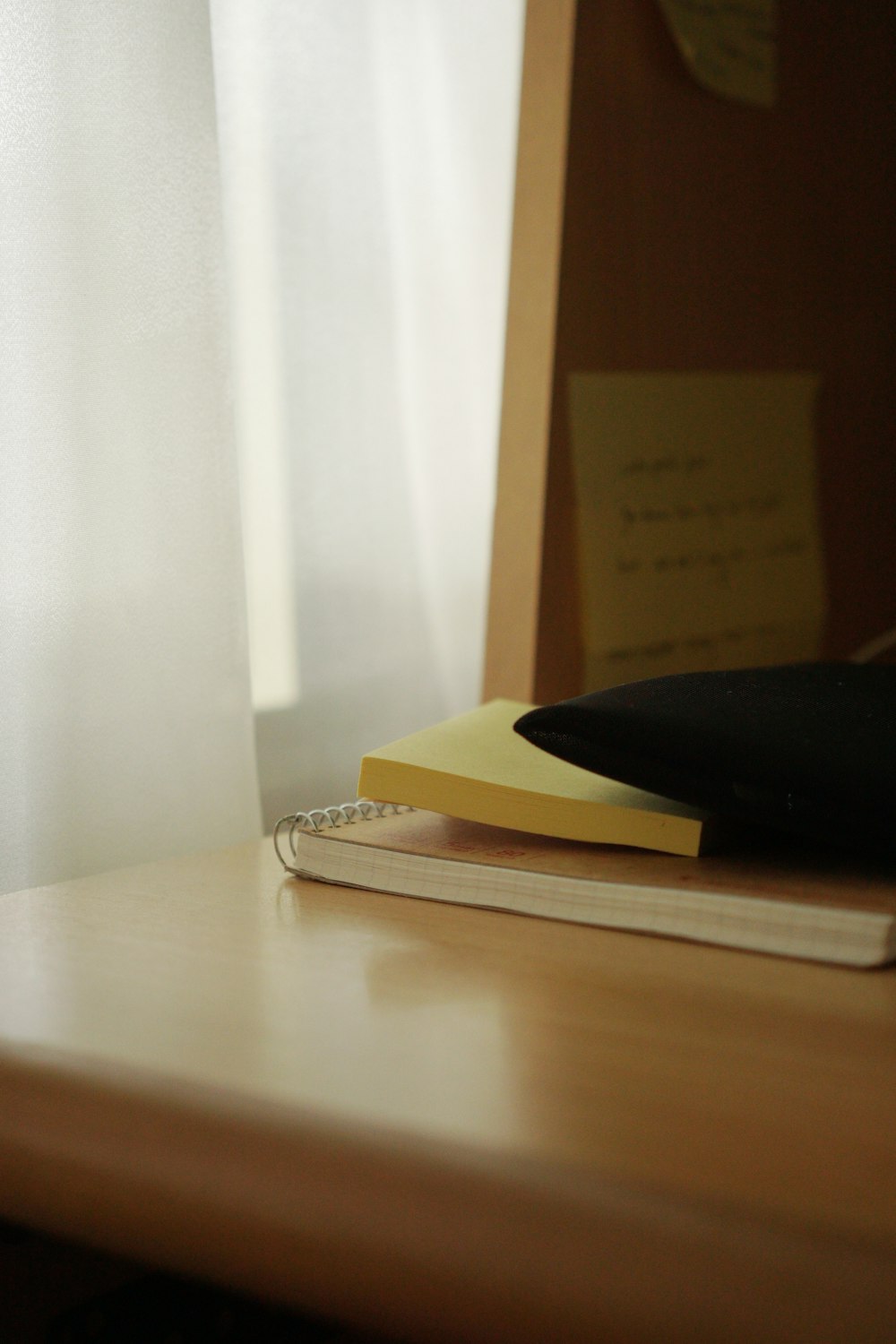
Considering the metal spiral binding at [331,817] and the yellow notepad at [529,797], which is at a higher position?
the yellow notepad at [529,797]

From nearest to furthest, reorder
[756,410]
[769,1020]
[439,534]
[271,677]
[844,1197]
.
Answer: [844,1197] → [769,1020] → [271,677] → [439,534] → [756,410]

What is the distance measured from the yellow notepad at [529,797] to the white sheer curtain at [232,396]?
151mm

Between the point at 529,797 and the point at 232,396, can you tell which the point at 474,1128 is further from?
the point at 232,396

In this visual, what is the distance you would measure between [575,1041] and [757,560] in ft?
2.23

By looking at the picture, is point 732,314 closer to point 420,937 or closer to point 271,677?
point 271,677

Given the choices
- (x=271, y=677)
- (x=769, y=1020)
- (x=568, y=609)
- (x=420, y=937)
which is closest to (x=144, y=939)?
(x=420, y=937)

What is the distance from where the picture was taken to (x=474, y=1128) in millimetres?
293

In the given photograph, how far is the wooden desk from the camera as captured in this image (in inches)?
10.1

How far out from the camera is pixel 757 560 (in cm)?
98

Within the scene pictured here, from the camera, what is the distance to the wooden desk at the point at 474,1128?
26cm

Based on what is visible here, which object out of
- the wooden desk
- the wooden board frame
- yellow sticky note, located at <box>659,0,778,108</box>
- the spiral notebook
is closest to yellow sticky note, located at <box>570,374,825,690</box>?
the wooden board frame

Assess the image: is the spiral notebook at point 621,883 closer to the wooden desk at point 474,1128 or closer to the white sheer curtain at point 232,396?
the wooden desk at point 474,1128

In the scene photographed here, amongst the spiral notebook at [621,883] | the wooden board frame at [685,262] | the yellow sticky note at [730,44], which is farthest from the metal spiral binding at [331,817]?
the yellow sticky note at [730,44]

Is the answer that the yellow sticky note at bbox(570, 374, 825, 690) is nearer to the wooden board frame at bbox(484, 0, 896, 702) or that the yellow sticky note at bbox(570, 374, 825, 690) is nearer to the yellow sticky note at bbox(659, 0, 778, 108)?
the wooden board frame at bbox(484, 0, 896, 702)
